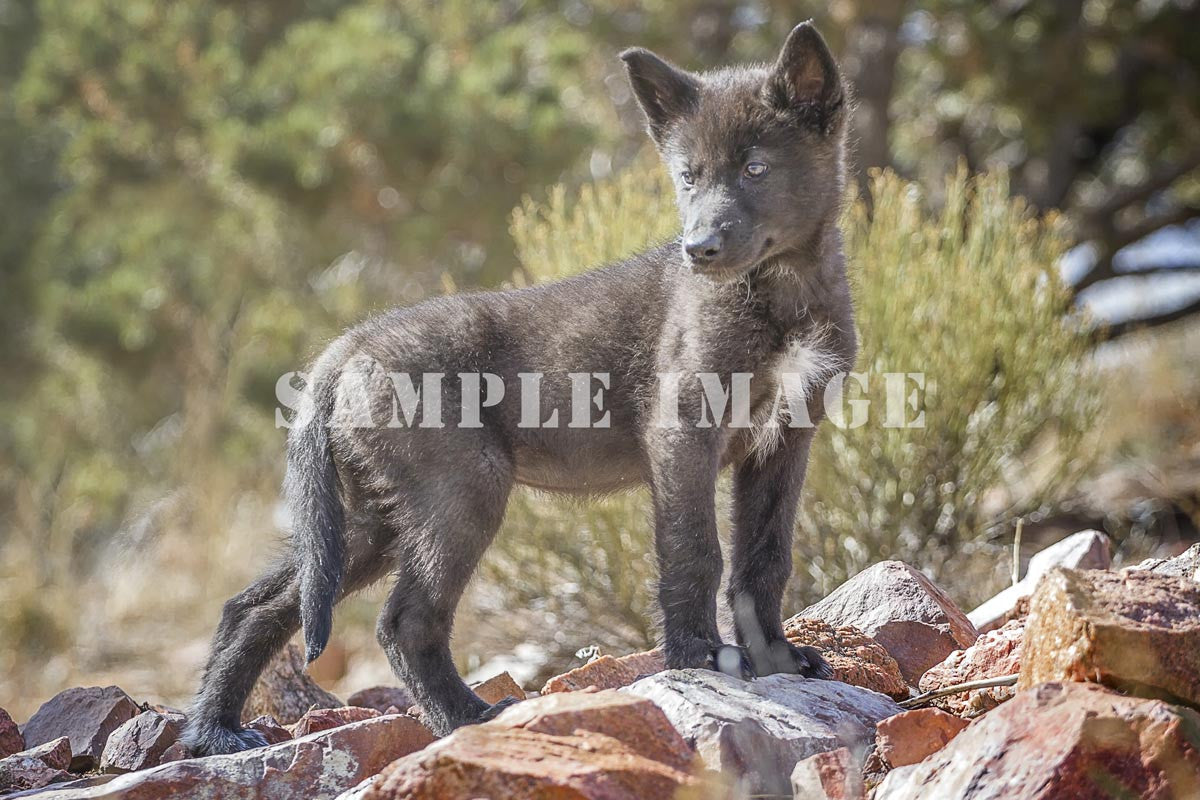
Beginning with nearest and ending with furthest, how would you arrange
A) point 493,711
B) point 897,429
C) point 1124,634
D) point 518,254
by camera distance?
point 1124,634
point 493,711
point 897,429
point 518,254

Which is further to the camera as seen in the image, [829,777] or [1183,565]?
[1183,565]

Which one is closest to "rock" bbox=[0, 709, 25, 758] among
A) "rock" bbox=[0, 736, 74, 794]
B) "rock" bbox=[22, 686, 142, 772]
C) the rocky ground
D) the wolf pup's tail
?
the rocky ground

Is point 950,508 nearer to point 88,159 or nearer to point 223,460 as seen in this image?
point 223,460

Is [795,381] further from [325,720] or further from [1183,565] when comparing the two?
[325,720]

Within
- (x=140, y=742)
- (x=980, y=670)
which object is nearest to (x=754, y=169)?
(x=980, y=670)

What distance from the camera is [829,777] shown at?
2.69 m

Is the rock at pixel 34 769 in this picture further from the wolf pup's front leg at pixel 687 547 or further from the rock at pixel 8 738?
the wolf pup's front leg at pixel 687 547

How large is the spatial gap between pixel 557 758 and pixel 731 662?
3.12 ft

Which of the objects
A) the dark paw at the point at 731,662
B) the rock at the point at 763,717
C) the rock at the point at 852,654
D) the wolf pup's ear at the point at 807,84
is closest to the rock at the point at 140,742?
the rock at the point at 763,717

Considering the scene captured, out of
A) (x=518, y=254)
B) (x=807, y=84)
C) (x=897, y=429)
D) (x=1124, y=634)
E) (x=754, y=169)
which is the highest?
(x=518, y=254)

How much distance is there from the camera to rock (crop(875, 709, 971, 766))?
113 inches

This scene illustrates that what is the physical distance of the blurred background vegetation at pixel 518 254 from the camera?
595cm

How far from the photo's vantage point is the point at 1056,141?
10164mm

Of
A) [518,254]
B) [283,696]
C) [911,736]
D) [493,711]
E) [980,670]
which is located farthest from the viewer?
[518,254]
